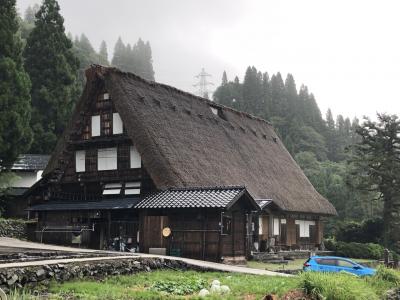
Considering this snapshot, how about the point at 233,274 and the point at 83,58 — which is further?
the point at 83,58

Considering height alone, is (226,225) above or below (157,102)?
below

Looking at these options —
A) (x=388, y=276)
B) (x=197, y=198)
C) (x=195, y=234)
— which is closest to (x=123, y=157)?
(x=197, y=198)

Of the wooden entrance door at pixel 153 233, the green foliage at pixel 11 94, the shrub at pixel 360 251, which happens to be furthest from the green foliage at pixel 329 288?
the green foliage at pixel 11 94

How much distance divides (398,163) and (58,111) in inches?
1144

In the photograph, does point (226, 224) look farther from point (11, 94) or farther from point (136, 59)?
point (136, 59)

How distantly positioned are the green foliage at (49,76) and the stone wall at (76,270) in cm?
3055

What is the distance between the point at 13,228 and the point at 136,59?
12046 centimetres

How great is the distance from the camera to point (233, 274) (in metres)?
18.6

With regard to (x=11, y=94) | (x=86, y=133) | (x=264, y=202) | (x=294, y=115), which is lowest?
(x=264, y=202)

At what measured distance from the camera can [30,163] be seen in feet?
133

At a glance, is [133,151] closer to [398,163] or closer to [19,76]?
[19,76]

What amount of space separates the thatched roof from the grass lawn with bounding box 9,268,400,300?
11616mm

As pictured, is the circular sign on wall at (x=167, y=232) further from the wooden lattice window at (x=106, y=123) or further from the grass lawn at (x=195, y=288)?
the grass lawn at (x=195, y=288)

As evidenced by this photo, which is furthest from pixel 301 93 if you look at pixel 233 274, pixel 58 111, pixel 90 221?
pixel 233 274
